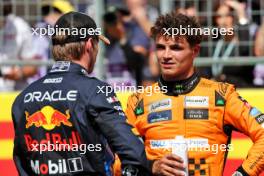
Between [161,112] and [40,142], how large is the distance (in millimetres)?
1071

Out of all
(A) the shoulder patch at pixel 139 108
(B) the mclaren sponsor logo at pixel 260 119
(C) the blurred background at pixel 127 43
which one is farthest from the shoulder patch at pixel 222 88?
(C) the blurred background at pixel 127 43

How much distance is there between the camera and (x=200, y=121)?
486cm

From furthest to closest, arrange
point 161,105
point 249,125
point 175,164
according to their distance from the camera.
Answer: point 161,105 → point 249,125 → point 175,164

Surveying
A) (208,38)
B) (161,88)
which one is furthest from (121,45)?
(161,88)

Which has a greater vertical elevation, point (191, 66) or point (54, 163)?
point (191, 66)

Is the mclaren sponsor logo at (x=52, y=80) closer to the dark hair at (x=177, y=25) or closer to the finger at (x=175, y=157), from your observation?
the finger at (x=175, y=157)

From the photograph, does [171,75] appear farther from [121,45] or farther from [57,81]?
[121,45]

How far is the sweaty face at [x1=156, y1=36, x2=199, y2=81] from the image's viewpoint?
16.1 ft

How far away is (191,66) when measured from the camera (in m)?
5.00

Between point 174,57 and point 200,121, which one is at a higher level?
point 174,57

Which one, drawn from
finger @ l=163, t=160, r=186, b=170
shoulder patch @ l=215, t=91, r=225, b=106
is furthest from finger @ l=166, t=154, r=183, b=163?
shoulder patch @ l=215, t=91, r=225, b=106

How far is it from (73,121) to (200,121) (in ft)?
3.65

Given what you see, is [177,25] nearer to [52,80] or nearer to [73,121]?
[52,80]

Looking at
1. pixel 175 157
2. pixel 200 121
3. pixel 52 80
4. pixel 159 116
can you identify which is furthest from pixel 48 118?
pixel 200 121
